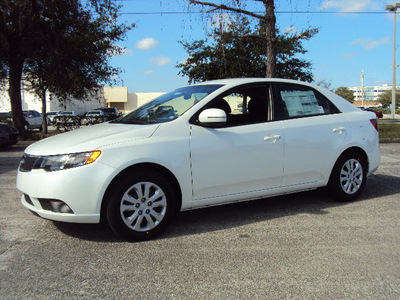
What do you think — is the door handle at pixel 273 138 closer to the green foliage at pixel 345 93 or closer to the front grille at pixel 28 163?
the front grille at pixel 28 163

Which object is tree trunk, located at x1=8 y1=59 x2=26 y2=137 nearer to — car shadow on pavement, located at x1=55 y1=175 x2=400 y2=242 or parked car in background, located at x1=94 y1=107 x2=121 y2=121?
parked car in background, located at x1=94 y1=107 x2=121 y2=121

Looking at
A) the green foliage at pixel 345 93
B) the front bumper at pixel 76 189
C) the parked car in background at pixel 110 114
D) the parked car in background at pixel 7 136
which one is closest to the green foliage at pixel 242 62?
the parked car in background at pixel 110 114

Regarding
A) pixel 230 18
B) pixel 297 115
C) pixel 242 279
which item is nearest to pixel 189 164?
pixel 242 279

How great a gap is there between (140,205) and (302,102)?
2528 mm

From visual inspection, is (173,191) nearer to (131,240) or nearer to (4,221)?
(131,240)

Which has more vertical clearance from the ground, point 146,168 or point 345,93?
point 345,93

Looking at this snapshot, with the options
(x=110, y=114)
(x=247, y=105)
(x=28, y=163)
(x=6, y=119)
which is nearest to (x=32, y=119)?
(x=6, y=119)

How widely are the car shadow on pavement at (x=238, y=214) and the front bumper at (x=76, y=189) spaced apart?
1.36ft

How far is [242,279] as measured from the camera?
2.87m

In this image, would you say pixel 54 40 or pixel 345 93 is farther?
pixel 345 93

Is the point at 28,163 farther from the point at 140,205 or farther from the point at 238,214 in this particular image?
the point at 238,214

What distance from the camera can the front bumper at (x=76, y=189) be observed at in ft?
11.2

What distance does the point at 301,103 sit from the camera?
15.8 ft

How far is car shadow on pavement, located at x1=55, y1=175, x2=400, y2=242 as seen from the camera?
156 inches
